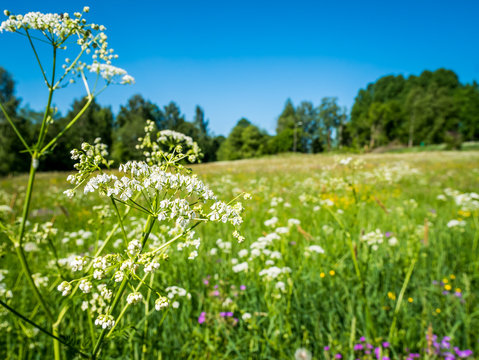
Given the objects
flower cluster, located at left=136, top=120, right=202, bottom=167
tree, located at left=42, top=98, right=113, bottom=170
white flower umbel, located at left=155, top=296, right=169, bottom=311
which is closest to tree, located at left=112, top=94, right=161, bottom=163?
flower cluster, located at left=136, top=120, right=202, bottom=167

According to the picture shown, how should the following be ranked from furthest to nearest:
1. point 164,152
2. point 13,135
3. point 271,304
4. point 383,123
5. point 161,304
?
1. point 383,123
2. point 13,135
3. point 271,304
4. point 164,152
5. point 161,304


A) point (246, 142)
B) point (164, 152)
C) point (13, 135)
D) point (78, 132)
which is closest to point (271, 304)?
point (164, 152)

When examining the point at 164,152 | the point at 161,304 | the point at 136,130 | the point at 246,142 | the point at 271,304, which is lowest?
the point at 271,304

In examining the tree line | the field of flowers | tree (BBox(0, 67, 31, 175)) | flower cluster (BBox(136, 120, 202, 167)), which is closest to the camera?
flower cluster (BBox(136, 120, 202, 167))

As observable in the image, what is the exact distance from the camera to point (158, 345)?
2.19m

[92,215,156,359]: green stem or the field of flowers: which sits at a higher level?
[92,215,156,359]: green stem

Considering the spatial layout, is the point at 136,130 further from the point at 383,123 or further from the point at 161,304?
the point at 383,123

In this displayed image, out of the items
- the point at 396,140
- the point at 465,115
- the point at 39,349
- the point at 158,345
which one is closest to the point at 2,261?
the point at 39,349

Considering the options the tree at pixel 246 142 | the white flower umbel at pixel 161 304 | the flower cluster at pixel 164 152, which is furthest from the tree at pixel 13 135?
the tree at pixel 246 142

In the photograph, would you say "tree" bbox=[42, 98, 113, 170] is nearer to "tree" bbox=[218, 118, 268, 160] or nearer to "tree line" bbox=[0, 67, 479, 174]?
"tree line" bbox=[0, 67, 479, 174]

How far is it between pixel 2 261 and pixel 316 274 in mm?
4241

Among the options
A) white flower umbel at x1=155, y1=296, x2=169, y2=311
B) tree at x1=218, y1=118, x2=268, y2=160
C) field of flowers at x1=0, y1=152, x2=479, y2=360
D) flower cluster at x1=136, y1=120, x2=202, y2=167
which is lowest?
field of flowers at x1=0, y1=152, x2=479, y2=360

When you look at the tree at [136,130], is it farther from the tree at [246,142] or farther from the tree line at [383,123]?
the tree at [246,142]

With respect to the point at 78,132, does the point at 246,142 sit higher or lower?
higher
